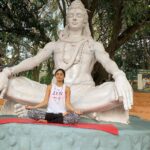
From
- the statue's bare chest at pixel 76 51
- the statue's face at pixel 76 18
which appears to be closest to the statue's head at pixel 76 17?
the statue's face at pixel 76 18

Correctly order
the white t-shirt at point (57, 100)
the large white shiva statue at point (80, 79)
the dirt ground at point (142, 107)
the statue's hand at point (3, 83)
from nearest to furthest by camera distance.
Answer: the white t-shirt at point (57, 100)
the large white shiva statue at point (80, 79)
the statue's hand at point (3, 83)
the dirt ground at point (142, 107)

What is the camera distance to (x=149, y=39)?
17.8m

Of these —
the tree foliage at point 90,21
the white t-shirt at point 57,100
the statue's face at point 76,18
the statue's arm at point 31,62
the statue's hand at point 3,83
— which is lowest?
the white t-shirt at point 57,100

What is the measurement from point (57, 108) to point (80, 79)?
0.90 meters

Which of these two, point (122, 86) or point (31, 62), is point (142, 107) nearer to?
point (31, 62)

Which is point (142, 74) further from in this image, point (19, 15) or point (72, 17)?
point (72, 17)

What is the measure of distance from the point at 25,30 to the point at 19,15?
16.2 inches

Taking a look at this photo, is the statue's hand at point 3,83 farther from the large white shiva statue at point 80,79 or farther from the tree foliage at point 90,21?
the tree foliage at point 90,21

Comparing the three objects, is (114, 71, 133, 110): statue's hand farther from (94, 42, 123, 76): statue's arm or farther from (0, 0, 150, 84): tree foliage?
(0, 0, 150, 84): tree foliage

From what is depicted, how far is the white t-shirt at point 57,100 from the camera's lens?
12.8 feet

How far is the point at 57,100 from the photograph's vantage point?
156 inches

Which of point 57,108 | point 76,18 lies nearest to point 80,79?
point 76,18

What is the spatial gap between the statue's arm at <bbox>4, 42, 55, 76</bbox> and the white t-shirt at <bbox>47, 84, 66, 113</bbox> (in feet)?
2.18

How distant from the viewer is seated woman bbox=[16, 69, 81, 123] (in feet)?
12.5
